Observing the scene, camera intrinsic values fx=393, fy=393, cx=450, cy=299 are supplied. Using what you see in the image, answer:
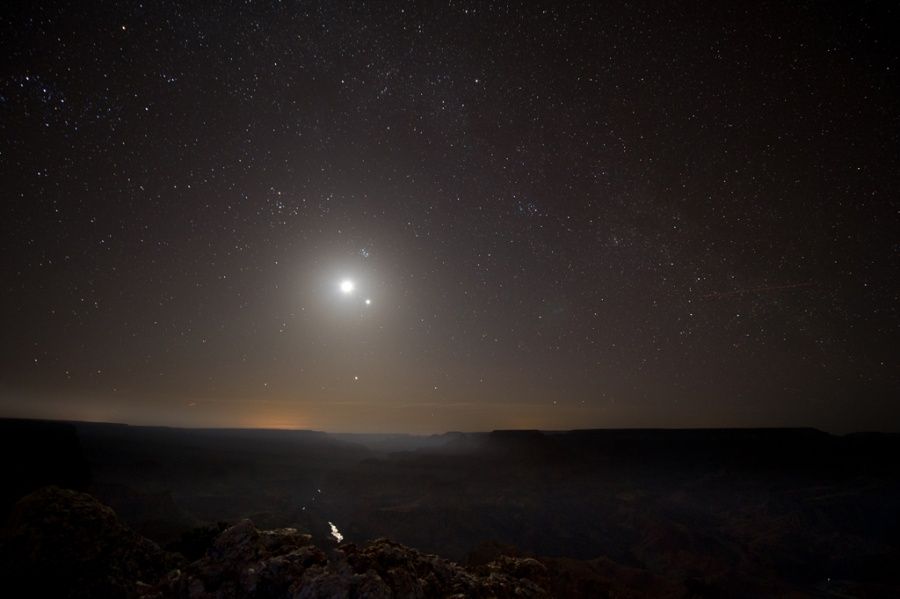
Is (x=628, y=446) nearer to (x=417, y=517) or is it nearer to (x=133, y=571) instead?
(x=417, y=517)

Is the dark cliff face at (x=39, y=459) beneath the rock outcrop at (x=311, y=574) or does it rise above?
beneath

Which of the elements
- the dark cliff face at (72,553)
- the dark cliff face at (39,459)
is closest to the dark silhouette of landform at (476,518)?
the dark cliff face at (72,553)

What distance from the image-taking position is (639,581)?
44.4 metres

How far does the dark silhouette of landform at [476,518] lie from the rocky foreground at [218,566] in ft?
0.17

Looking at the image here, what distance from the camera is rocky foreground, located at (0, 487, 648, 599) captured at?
1043 centimetres

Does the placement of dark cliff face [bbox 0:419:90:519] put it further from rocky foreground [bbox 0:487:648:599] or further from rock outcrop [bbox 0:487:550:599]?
rock outcrop [bbox 0:487:550:599]

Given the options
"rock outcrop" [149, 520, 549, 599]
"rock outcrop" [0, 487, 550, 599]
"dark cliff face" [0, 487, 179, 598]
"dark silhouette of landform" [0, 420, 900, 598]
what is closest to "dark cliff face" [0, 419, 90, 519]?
"dark silhouette of landform" [0, 420, 900, 598]

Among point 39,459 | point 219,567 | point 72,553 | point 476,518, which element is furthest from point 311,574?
point 476,518

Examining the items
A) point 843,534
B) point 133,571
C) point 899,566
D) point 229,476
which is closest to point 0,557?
point 133,571

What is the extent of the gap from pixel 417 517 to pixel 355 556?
71.0 m

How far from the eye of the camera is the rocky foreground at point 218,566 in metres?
10.4

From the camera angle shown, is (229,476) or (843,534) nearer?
(843,534)

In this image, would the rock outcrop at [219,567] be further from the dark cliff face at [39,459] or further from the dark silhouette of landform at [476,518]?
the dark cliff face at [39,459]

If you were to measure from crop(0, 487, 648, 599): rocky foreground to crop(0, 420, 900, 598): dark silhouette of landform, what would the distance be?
0.17ft
